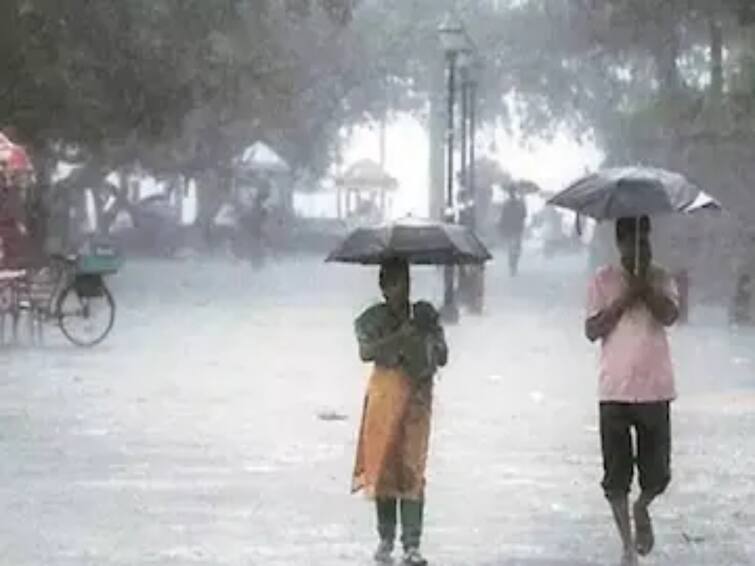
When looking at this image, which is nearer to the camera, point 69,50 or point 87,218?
point 69,50

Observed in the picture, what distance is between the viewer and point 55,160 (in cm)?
6003

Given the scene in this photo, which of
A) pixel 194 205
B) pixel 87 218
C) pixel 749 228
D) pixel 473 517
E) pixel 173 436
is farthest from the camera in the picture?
pixel 194 205

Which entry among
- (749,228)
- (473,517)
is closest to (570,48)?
(749,228)

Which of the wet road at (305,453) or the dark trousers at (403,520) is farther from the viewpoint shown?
the wet road at (305,453)

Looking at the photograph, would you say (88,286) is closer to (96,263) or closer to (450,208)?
(96,263)

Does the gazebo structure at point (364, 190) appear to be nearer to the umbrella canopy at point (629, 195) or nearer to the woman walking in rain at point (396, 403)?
the umbrella canopy at point (629, 195)

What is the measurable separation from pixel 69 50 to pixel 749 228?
37.4 feet

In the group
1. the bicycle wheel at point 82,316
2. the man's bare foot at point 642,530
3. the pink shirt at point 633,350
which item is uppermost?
the pink shirt at point 633,350

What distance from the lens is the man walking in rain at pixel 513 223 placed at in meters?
61.2

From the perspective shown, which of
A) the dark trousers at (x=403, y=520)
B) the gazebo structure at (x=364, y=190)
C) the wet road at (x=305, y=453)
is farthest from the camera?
the gazebo structure at (x=364, y=190)

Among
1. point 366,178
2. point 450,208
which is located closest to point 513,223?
point 450,208

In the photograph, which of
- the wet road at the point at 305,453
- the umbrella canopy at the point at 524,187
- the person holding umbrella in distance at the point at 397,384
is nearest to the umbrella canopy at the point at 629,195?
the person holding umbrella in distance at the point at 397,384

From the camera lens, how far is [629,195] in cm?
1230

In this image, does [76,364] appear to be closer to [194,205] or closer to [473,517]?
[473,517]
